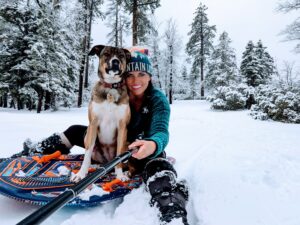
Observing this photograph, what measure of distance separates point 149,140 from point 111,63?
3.33 feet

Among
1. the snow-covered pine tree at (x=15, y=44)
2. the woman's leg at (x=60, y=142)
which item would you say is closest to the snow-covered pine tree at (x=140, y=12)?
the snow-covered pine tree at (x=15, y=44)

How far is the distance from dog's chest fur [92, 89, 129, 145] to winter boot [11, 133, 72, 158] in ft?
3.23

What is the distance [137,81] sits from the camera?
9.07 ft

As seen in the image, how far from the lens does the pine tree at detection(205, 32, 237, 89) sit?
2566 centimetres

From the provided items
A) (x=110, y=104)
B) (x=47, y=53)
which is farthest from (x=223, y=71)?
(x=110, y=104)

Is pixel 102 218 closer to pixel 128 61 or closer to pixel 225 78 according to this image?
pixel 128 61

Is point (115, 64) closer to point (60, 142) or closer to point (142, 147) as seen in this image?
point (142, 147)

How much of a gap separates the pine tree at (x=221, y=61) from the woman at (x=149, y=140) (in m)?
22.9

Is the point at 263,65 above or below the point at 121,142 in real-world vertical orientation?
above

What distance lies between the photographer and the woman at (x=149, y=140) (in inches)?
71.8

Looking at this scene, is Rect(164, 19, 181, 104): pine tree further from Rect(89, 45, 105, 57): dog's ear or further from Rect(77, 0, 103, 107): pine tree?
Rect(89, 45, 105, 57): dog's ear

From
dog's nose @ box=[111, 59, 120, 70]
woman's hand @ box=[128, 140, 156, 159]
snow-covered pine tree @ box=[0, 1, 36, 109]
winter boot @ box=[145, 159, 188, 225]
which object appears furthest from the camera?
snow-covered pine tree @ box=[0, 1, 36, 109]

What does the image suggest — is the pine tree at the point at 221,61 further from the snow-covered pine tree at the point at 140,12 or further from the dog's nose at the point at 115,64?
the dog's nose at the point at 115,64

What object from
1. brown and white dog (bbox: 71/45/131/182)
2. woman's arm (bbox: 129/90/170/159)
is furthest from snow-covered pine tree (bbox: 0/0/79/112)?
woman's arm (bbox: 129/90/170/159)
